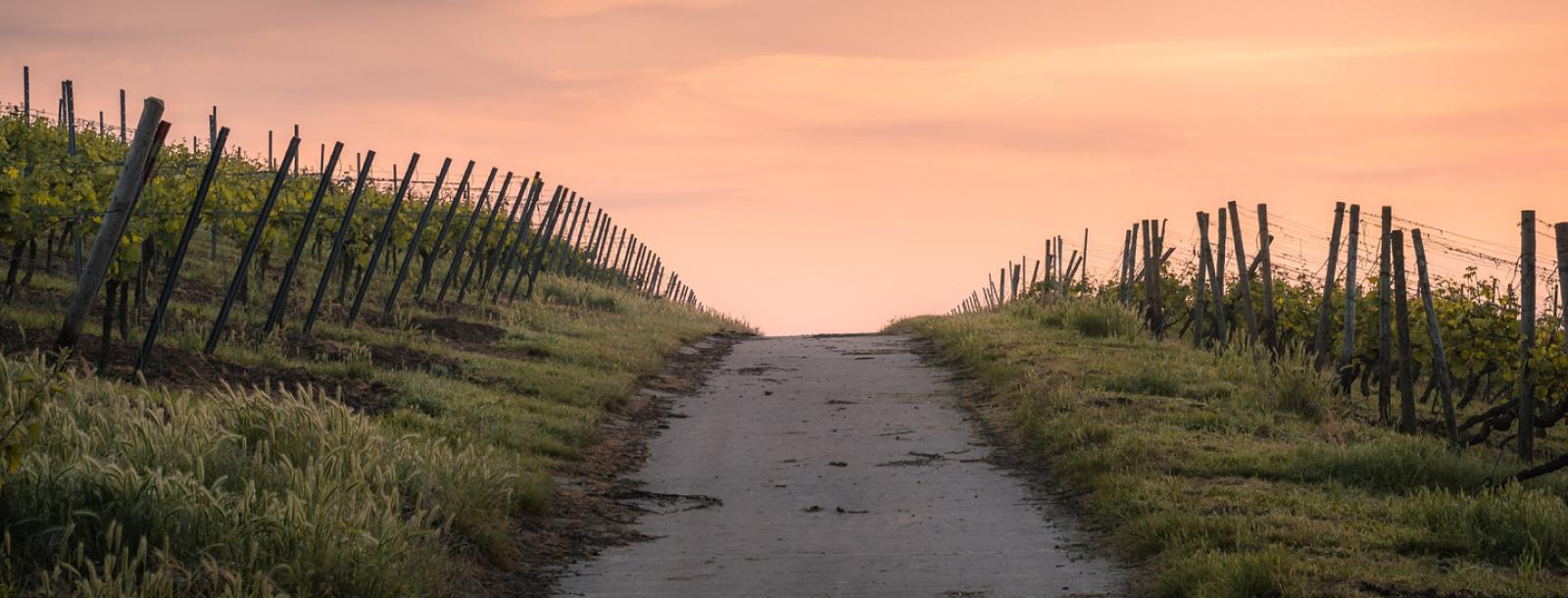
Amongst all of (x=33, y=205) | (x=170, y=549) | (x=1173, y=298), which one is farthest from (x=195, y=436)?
(x=1173, y=298)

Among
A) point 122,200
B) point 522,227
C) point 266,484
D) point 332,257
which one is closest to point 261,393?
point 266,484

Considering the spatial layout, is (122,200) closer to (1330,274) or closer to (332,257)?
(332,257)

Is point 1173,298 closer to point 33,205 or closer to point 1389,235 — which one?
point 1389,235

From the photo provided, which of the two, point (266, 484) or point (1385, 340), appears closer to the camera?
point (266, 484)

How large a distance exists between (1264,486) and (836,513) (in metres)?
3.09

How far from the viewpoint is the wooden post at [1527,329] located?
46.9ft

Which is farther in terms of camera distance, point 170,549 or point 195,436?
point 195,436

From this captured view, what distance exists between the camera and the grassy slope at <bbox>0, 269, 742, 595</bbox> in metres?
6.65

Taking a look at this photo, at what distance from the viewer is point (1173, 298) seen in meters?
34.0

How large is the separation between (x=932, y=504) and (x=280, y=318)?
1147cm

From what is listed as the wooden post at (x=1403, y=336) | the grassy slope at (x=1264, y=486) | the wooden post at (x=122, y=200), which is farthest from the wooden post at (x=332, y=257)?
the wooden post at (x=1403, y=336)

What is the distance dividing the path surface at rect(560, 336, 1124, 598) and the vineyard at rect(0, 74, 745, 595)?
3.17ft

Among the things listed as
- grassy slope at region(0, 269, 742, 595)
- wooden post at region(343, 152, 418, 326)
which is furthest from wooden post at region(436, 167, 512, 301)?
grassy slope at region(0, 269, 742, 595)

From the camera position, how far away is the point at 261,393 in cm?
947
